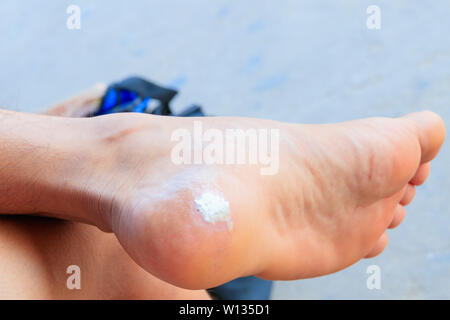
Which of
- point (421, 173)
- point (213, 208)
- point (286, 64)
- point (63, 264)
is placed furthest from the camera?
point (286, 64)

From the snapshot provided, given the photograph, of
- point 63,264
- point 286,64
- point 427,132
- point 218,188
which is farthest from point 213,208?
point 286,64

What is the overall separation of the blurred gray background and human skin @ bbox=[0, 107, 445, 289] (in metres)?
0.23

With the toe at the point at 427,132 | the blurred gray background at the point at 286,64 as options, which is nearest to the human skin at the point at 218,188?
the toe at the point at 427,132

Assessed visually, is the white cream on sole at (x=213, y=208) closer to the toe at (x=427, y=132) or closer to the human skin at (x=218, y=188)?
the human skin at (x=218, y=188)

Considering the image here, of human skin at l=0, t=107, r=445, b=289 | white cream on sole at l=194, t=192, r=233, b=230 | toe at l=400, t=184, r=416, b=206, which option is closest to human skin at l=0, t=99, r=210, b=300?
human skin at l=0, t=107, r=445, b=289

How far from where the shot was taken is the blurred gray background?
2.92ft

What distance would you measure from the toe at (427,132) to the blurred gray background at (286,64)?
27cm

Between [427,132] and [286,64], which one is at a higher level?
[286,64]

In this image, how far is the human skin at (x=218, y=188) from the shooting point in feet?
1.49

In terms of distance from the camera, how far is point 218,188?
1.55ft

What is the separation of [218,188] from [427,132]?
356mm

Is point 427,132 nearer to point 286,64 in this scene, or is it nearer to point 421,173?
point 421,173
